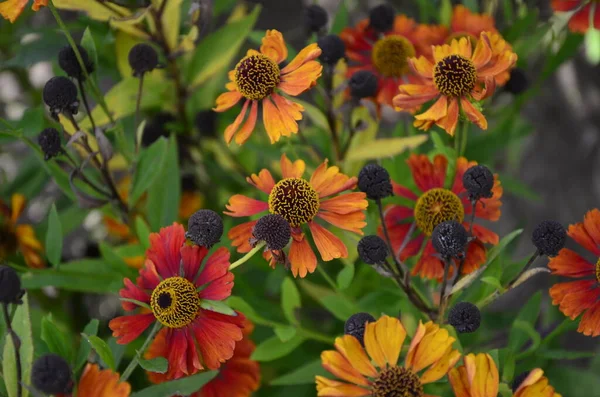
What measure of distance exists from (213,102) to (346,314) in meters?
0.49

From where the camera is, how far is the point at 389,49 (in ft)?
3.15

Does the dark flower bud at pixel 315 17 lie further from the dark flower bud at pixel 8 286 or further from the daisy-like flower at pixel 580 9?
the dark flower bud at pixel 8 286

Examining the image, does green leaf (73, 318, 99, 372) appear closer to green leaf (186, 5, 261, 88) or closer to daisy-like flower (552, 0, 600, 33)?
green leaf (186, 5, 261, 88)

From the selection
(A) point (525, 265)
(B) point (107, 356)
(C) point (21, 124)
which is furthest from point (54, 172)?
(A) point (525, 265)

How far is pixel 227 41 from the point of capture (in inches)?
42.5

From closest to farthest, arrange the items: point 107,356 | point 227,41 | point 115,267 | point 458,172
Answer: point 107,356 < point 458,172 < point 115,267 < point 227,41

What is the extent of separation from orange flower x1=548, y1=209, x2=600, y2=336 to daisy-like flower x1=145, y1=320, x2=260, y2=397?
1.10 feet

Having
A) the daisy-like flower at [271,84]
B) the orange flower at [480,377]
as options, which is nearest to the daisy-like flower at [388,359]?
the orange flower at [480,377]

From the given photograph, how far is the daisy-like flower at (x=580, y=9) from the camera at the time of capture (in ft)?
3.27

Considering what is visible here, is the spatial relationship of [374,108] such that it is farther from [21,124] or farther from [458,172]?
[21,124]

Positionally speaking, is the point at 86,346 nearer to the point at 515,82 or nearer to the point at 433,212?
the point at 433,212

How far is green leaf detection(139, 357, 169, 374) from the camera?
2.12 ft

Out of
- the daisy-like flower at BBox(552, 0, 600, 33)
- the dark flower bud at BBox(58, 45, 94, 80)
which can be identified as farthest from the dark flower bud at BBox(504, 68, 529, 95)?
the dark flower bud at BBox(58, 45, 94, 80)

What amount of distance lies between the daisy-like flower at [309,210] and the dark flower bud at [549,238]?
0.55 ft
